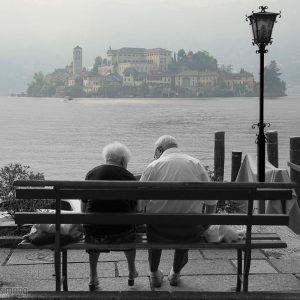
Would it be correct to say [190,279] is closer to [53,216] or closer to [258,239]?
[258,239]

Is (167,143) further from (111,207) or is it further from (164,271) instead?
(164,271)

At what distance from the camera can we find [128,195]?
514 centimetres

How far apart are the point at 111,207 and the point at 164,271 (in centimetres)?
133

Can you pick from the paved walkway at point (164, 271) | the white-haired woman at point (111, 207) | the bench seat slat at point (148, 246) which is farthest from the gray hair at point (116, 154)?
the paved walkway at point (164, 271)

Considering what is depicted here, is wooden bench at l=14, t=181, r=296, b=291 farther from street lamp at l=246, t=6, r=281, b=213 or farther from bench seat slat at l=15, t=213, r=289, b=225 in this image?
street lamp at l=246, t=6, r=281, b=213

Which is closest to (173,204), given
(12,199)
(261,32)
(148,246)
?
(148,246)

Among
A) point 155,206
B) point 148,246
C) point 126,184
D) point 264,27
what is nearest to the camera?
point 126,184

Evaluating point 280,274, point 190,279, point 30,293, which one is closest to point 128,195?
point 30,293

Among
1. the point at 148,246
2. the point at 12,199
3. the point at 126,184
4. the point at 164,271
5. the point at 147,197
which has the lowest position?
the point at 164,271

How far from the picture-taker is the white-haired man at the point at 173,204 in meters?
5.53

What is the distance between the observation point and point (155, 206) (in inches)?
220

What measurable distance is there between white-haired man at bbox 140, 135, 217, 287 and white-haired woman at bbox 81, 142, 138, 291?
17 cm

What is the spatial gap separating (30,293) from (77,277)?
121 centimetres

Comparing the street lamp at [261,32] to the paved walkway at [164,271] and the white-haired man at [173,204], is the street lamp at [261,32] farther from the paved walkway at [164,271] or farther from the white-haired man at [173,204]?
the white-haired man at [173,204]
